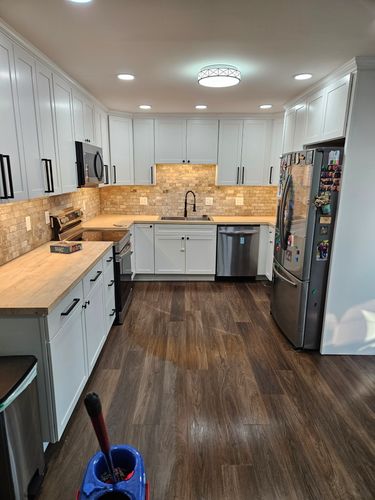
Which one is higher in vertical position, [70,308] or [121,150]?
[121,150]

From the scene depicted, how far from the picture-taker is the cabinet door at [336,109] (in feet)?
7.88

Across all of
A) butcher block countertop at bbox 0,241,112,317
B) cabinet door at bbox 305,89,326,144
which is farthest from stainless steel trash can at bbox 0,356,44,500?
cabinet door at bbox 305,89,326,144

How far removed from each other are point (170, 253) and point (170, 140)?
1.65 metres

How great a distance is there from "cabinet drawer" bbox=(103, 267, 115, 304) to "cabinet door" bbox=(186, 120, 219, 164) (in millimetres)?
2320

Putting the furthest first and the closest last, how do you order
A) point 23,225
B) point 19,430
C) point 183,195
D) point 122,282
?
1. point 183,195
2. point 122,282
3. point 23,225
4. point 19,430

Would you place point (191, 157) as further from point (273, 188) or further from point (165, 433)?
point (165, 433)

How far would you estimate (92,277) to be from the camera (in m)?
2.37

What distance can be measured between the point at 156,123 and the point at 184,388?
3602 mm

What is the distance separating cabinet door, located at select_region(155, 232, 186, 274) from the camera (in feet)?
14.6

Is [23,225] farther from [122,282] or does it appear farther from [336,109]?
[336,109]

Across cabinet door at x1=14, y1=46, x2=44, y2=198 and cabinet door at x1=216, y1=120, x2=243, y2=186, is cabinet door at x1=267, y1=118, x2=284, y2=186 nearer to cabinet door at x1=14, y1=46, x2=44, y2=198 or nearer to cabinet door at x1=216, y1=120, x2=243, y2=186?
cabinet door at x1=216, y1=120, x2=243, y2=186

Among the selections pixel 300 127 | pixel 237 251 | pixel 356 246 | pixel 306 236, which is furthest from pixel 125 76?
pixel 237 251

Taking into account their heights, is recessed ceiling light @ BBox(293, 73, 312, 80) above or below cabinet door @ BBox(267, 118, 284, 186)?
above

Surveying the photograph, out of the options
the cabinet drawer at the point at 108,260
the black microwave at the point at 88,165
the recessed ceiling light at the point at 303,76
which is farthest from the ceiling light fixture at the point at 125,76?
the cabinet drawer at the point at 108,260
